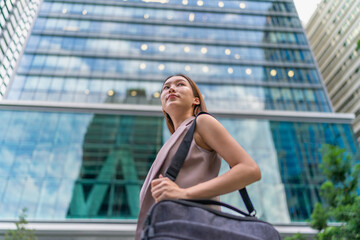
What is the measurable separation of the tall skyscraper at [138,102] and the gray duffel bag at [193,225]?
16.4 meters

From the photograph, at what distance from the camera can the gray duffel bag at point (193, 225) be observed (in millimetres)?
1182

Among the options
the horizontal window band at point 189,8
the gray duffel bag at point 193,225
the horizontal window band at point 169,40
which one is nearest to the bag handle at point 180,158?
the gray duffel bag at point 193,225

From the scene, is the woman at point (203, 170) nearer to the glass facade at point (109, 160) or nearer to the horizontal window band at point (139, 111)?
the glass facade at point (109, 160)

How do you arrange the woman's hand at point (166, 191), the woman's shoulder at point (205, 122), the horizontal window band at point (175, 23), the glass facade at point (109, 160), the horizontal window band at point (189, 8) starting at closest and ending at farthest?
the woman's hand at point (166, 191)
the woman's shoulder at point (205, 122)
the glass facade at point (109, 160)
the horizontal window band at point (175, 23)
the horizontal window band at point (189, 8)

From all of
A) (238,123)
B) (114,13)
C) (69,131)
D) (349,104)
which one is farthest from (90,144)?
(349,104)

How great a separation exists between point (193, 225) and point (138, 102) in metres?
27.8

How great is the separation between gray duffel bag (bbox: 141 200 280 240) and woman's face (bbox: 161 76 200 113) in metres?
0.87

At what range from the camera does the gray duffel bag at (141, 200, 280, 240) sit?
1.18 m

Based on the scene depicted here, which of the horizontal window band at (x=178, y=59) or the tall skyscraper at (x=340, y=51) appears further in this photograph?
the tall skyscraper at (x=340, y=51)

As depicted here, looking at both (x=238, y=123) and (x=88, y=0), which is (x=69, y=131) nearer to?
(x=238, y=123)

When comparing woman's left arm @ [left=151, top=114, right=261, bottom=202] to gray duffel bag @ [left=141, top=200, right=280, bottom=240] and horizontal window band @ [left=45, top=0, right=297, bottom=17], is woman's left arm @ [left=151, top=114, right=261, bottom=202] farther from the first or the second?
horizontal window band @ [left=45, top=0, right=297, bottom=17]

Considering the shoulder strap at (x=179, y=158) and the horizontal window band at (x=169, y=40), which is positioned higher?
the horizontal window band at (x=169, y=40)

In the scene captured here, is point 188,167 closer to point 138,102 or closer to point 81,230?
point 81,230

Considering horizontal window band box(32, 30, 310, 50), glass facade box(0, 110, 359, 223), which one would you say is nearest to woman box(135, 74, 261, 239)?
glass facade box(0, 110, 359, 223)
